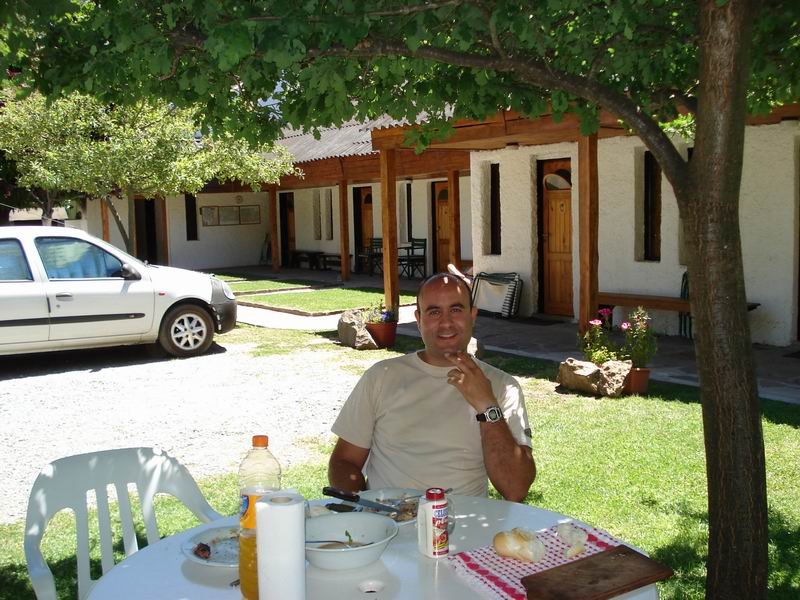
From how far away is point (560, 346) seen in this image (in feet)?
35.3

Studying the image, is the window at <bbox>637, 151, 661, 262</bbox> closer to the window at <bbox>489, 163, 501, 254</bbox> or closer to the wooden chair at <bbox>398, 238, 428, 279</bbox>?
the window at <bbox>489, 163, 501, 254</bbox>

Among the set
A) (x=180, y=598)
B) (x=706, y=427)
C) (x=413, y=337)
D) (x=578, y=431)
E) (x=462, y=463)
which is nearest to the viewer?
(x=180, y=598)

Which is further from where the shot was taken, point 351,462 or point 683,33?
point 683,33

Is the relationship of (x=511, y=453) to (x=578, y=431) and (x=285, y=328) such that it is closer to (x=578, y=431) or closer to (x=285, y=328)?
(x=578, y=431)

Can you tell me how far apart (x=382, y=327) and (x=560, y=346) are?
2.30 meters

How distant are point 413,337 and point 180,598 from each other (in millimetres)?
9685

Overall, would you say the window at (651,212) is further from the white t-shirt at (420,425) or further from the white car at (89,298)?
the white t-shirt at (420,425)

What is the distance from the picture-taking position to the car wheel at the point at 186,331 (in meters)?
10.7

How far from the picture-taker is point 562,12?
369 centimetres

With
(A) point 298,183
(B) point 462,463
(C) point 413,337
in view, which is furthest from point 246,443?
(A) point 298,183

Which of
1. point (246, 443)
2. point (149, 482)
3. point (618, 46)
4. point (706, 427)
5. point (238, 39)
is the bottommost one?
point (246, 443)

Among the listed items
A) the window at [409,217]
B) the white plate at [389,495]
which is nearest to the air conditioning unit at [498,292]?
the window at [409,217]

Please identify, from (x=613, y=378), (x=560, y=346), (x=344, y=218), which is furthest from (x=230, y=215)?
(x=613, y=378)

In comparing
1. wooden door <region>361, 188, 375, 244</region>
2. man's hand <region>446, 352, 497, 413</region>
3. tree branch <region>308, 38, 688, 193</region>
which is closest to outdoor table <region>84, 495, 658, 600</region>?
man's hand <region>446, 352, 497, 413</region>
